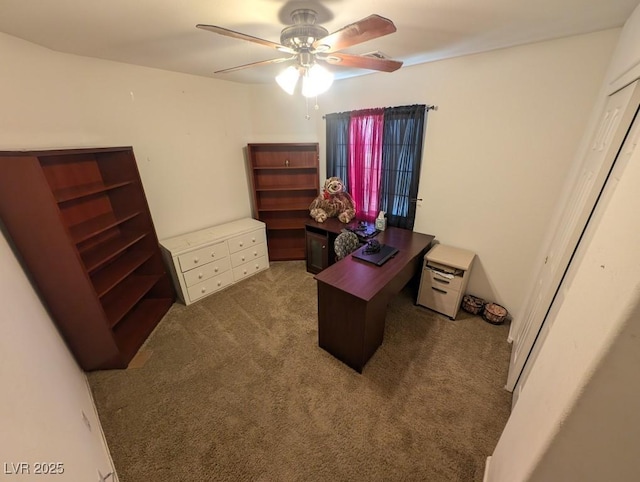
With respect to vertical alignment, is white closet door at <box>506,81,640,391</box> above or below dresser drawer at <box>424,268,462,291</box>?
above

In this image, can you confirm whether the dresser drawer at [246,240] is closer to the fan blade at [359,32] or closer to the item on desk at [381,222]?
the item on desk at [381,222]

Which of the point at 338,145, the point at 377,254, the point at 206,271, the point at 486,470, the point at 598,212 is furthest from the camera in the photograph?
the point at 338,145

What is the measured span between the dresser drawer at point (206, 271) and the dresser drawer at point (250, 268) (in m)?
0.16

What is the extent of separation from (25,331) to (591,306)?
2.40 metres

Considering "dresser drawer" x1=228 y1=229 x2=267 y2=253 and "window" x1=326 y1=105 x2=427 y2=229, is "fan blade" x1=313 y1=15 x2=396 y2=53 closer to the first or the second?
"window" x1=326 y1=105 x2=427 y2=229

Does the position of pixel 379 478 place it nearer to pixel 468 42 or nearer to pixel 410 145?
pixel 410 145

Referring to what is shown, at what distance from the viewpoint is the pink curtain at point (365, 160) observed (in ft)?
9.42

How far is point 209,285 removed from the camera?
9.71ft

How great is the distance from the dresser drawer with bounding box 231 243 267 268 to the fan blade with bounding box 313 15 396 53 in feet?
7.99

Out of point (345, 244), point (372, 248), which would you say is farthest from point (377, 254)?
point (345, 244)

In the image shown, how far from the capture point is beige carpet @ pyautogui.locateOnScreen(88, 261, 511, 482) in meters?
1.46

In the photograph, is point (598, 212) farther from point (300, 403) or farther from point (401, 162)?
point (300, 403)

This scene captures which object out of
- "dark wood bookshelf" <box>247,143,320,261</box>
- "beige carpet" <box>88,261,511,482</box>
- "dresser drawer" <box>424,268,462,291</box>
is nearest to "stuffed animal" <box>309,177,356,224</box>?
"dark wood bookshelf" <box>247,143,320,261</box>

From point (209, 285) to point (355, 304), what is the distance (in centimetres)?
195
